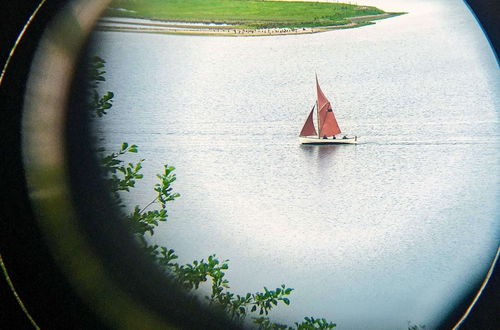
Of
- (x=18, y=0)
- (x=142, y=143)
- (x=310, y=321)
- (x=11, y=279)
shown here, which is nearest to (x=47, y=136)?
(x=142, y=143)

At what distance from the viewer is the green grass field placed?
1185 millimetres

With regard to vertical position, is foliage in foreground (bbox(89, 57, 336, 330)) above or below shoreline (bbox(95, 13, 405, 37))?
below

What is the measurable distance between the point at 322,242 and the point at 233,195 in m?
0.21


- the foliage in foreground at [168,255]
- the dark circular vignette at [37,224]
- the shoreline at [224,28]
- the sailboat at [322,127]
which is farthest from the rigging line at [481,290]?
the shoreline at [224,28]

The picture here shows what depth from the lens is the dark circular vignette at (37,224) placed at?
1.08 metres

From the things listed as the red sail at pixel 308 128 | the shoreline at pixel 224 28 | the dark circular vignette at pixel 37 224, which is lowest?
the dark circular vignette at pixel 37 224

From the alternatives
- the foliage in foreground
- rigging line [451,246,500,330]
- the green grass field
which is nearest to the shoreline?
the green grass field

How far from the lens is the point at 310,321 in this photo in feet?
3.67

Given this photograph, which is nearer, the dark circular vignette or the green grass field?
the dark circular vignette

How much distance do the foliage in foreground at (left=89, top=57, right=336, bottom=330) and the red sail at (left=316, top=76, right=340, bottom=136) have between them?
0.32m

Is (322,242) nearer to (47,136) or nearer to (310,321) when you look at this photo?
(310,321)

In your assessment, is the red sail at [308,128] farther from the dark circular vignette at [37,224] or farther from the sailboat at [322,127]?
the dark circular vignette at [37,224]

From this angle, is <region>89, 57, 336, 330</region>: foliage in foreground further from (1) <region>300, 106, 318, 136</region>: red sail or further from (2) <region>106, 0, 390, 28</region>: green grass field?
(1) <region>300, 106, 318, 136</region>: red sail

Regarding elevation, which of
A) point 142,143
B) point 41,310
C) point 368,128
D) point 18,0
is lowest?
point 41,310
